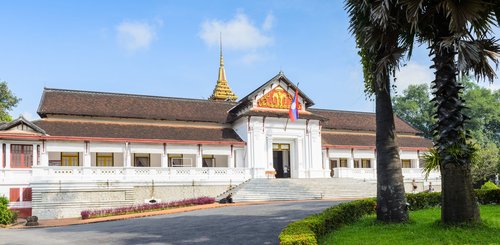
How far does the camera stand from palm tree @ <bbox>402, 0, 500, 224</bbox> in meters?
11.3

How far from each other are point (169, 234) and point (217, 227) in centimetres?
163

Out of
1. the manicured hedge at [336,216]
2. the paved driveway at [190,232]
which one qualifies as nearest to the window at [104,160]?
the paved driveway at [190,232]

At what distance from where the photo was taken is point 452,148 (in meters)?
11.8

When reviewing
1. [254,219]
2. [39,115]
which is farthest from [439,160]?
[39,115]

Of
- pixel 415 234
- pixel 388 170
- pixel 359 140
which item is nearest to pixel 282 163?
pixel 359 140

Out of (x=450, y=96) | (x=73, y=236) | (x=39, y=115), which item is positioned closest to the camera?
(x=450, y=96)

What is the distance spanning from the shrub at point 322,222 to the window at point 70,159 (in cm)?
2115

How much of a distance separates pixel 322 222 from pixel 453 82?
495 cm

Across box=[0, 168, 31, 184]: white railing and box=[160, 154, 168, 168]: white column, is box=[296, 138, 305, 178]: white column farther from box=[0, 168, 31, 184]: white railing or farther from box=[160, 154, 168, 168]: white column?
box=[0, 168, 31, 184]: white railing

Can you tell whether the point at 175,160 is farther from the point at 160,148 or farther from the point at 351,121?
the point at 351,121

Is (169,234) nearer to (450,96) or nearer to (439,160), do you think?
(439,160)

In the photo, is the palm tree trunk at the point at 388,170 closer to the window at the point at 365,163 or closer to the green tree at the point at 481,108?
the window at the point at 365,163

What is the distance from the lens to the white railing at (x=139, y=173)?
25.3 metres

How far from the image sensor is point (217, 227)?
14.8 meters
